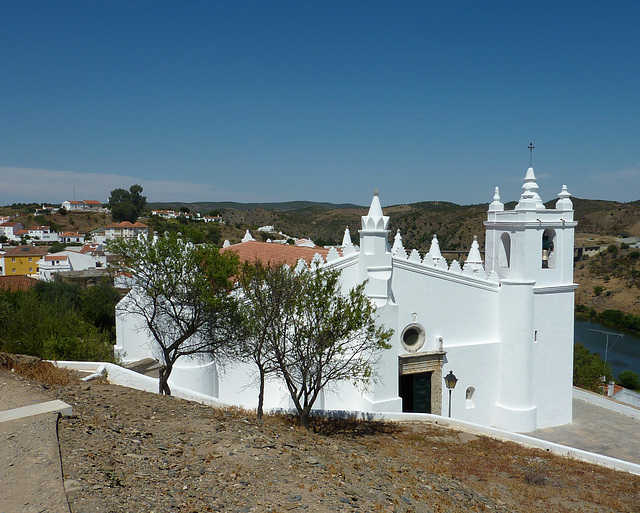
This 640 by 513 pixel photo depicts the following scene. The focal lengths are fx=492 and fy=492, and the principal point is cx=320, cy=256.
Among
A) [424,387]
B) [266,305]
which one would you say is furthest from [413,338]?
[266,305]

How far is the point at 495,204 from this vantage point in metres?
20.5

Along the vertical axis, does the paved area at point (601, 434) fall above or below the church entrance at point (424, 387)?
below

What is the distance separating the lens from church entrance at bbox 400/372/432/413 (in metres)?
17.8

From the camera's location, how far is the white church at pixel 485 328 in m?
16.7

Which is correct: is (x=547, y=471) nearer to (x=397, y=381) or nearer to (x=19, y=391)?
(x=397, y=381)

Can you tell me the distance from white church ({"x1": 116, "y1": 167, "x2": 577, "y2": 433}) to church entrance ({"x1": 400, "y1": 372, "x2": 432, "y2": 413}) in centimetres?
4

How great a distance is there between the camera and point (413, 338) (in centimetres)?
1777

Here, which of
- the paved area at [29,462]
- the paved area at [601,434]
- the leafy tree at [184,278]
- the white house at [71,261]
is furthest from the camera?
the white house at [71,261]

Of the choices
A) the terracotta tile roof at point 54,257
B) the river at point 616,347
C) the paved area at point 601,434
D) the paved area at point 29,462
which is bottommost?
the river at point 616,347

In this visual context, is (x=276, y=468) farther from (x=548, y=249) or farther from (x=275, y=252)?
(x=548, y=249)

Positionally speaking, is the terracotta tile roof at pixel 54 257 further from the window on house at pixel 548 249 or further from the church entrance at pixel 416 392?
the window on house at pixel 548 249

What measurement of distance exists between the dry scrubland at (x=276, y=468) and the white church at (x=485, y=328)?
12.5 ft

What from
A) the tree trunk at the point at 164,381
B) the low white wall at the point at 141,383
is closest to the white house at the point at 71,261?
the low white wall at the point at 141,383

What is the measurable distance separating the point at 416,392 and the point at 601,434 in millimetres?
7123
